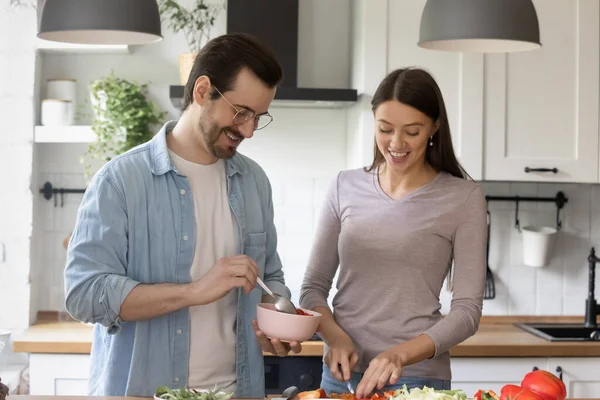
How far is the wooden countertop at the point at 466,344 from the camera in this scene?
11.2 ft

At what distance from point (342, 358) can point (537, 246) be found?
6.59ft

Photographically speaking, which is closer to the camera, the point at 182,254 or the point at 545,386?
the point at 545,386

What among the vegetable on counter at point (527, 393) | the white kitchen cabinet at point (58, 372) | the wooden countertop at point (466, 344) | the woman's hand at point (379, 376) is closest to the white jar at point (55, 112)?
the wooden countertop at point (466, 344)

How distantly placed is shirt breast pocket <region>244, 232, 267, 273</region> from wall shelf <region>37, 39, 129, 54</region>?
1.73 metres

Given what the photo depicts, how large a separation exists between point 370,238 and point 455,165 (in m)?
0.34

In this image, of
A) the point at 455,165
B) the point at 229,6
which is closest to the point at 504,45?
the point at 455,165

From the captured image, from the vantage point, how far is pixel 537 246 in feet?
13.2

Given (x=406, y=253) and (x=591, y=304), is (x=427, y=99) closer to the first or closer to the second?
(x=406, y=253)

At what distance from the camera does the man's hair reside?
2.09m

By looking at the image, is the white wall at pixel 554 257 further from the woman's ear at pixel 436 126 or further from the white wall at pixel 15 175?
the white wall at pixel 15 175

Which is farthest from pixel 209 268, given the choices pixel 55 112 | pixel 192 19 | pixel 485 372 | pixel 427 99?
pixel 192 19

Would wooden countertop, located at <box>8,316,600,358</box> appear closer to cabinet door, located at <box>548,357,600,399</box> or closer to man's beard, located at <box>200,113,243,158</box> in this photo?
cabinet door, located at <box>548,357,600,399</box>

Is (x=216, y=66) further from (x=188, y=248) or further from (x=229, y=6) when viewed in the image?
(x=229, y=6)

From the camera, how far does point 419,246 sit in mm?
2391
